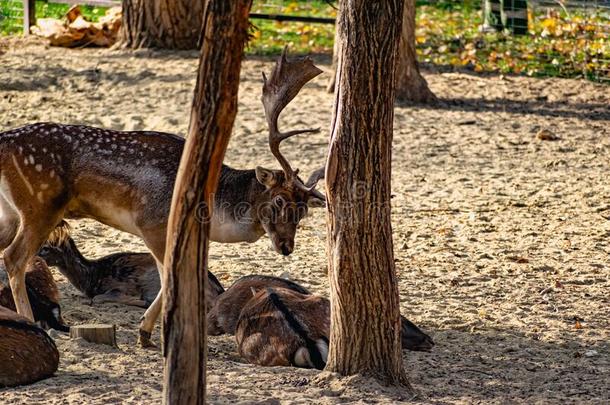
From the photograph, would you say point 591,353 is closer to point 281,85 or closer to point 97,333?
point 281,85

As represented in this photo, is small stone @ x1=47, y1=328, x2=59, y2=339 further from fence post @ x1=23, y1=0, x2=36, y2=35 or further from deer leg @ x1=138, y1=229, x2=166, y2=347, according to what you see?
fence post @ x1=23, y1=0, x2=36, y2=35

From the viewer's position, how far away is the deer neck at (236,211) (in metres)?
7.32

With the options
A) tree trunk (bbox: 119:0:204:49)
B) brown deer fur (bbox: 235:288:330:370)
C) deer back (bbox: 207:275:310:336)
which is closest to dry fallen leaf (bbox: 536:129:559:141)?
tree trunk (bbox: 119:0:204:49)

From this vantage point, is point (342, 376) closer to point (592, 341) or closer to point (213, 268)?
point (592, 341)

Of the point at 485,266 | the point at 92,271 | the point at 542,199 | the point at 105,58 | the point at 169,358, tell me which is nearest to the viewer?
the point at 169,358

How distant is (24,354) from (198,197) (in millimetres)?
1633

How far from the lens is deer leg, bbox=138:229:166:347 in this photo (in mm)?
6801

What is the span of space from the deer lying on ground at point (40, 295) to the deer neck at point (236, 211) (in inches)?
41.3

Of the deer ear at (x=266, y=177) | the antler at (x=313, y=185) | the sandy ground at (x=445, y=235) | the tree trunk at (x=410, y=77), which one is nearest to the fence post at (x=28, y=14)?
the sandy ground at (x=445, y=235)

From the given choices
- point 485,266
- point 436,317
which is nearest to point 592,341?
point 436,317

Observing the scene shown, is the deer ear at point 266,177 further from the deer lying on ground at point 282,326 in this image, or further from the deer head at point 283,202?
the deer lying on ground at point 282,326

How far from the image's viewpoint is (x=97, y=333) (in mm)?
6418

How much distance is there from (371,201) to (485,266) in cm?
306

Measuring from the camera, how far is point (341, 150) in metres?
5.54
